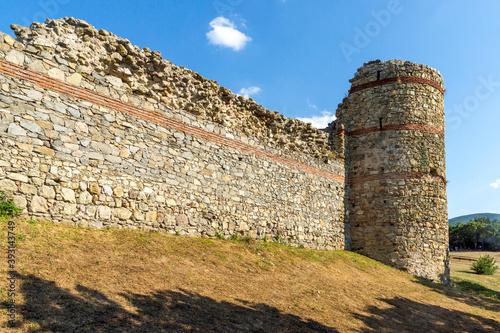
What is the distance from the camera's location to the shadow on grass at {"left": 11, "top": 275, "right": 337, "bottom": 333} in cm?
404

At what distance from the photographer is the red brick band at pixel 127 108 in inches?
266

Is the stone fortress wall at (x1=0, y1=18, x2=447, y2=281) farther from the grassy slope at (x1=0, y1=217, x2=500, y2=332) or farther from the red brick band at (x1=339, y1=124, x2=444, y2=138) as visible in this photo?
the grassy slope at (x1=0, y1=217, x2=500, y2=332)

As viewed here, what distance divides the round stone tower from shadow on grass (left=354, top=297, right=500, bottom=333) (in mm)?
4177

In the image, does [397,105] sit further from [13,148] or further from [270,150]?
[13,148]

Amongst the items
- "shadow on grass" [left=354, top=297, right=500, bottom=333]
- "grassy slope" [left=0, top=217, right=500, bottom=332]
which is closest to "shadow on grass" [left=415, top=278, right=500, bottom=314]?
"grassy slope" [left=0, top=217, right=500, bottom=332]

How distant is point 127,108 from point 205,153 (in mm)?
2445

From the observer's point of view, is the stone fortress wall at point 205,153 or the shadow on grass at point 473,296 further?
the shadow on grass at point 473,296

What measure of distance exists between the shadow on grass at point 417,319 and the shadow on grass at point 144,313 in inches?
66.3

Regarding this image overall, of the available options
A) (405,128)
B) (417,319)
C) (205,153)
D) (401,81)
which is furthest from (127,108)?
(401,81)

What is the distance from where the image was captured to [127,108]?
8.30 meters

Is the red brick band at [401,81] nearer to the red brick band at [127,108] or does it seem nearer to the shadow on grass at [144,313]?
the red brick band at [127,108]

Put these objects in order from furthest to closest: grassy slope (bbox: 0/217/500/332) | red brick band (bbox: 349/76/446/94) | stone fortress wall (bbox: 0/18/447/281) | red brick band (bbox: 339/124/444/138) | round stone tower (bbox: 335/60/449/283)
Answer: red brick band (bbox: 349/76/446/94)
red brick band (bbox: 339/124/444/138)
round stone tower (bbox: 335/60/449/283)
stone fortress wall (bbox: 0/18/447/281)
grassy slope (bbox: 0/217/500/332)

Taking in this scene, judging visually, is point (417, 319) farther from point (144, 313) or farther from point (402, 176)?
point (402, 176)

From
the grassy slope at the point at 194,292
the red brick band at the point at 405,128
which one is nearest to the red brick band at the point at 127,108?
the grassy slope at the point at 194,292
